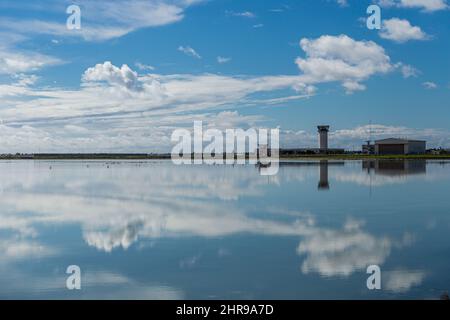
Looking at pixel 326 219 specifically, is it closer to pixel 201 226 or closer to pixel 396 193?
pixel 201 226

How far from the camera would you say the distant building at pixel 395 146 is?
129625 millimetres

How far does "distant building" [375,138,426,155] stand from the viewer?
425ft

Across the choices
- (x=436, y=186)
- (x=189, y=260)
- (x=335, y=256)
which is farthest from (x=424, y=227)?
(x=436, y=186)

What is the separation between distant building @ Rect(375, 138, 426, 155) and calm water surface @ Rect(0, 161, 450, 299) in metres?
105

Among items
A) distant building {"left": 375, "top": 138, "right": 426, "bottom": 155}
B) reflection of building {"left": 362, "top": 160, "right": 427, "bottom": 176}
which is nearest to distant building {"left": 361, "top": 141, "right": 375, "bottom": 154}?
distant building {"left": 375, "top": 138, "right": 426, "bottom": 155}

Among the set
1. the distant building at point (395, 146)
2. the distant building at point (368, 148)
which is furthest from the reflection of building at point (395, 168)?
the distant building at point (368, 148)

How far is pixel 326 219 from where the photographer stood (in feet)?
70.1

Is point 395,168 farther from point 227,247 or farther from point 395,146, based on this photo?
point 395,146

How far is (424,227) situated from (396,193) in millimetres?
13897

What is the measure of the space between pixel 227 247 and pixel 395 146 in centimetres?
12330

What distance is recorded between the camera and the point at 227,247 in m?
15.9

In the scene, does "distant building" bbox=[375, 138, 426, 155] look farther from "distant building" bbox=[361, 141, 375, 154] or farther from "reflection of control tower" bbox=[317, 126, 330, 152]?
"reflection of control tower" bbox=[317, 126, 330, 152]

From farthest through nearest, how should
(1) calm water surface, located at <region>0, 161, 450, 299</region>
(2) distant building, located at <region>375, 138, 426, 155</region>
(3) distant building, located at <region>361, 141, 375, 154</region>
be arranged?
1. (3) distant building, located at <region>361, 141, 375, 154</region>
2. (2) distant building, located at <region>375, 138, 426, 155</region>
3. (1) calm water surface, located at <region>0, 161, 450, 299</region>

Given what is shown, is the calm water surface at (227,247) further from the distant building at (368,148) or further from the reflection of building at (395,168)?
the distant building at (368,148)
